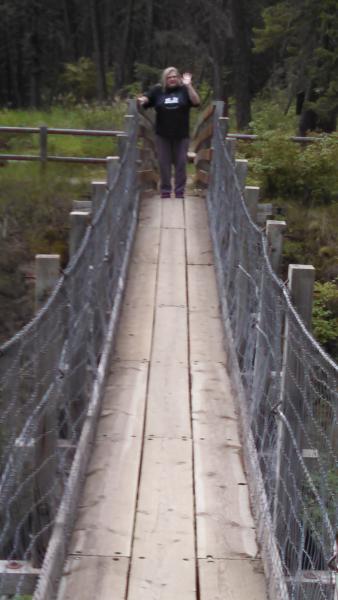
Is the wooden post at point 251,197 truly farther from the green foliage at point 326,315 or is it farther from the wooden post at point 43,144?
the wooden post at point 43,144

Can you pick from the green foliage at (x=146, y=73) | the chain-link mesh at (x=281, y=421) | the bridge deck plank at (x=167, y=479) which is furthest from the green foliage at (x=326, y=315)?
the green foliage at (x=146, y=73)

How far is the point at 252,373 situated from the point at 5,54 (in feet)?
117

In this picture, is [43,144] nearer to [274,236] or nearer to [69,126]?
[69,126]

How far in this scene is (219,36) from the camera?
1205 inches

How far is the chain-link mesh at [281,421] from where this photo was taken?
398 cm

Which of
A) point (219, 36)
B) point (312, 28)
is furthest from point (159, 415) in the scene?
point (219, 36)

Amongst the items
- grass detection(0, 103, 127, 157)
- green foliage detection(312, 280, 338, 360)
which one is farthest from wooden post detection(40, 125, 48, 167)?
green foliage detection(312, 280, 338, 360)

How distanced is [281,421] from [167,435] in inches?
48.7

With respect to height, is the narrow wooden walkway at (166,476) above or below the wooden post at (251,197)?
below

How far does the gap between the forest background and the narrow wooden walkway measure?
4.87m

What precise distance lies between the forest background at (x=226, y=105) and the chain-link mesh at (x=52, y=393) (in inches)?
227

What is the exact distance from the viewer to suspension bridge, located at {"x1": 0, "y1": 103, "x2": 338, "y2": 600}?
439 centimetres

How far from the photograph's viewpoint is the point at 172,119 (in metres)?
12.2

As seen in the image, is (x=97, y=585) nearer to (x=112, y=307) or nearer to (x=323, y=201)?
(x=112, y=307)
